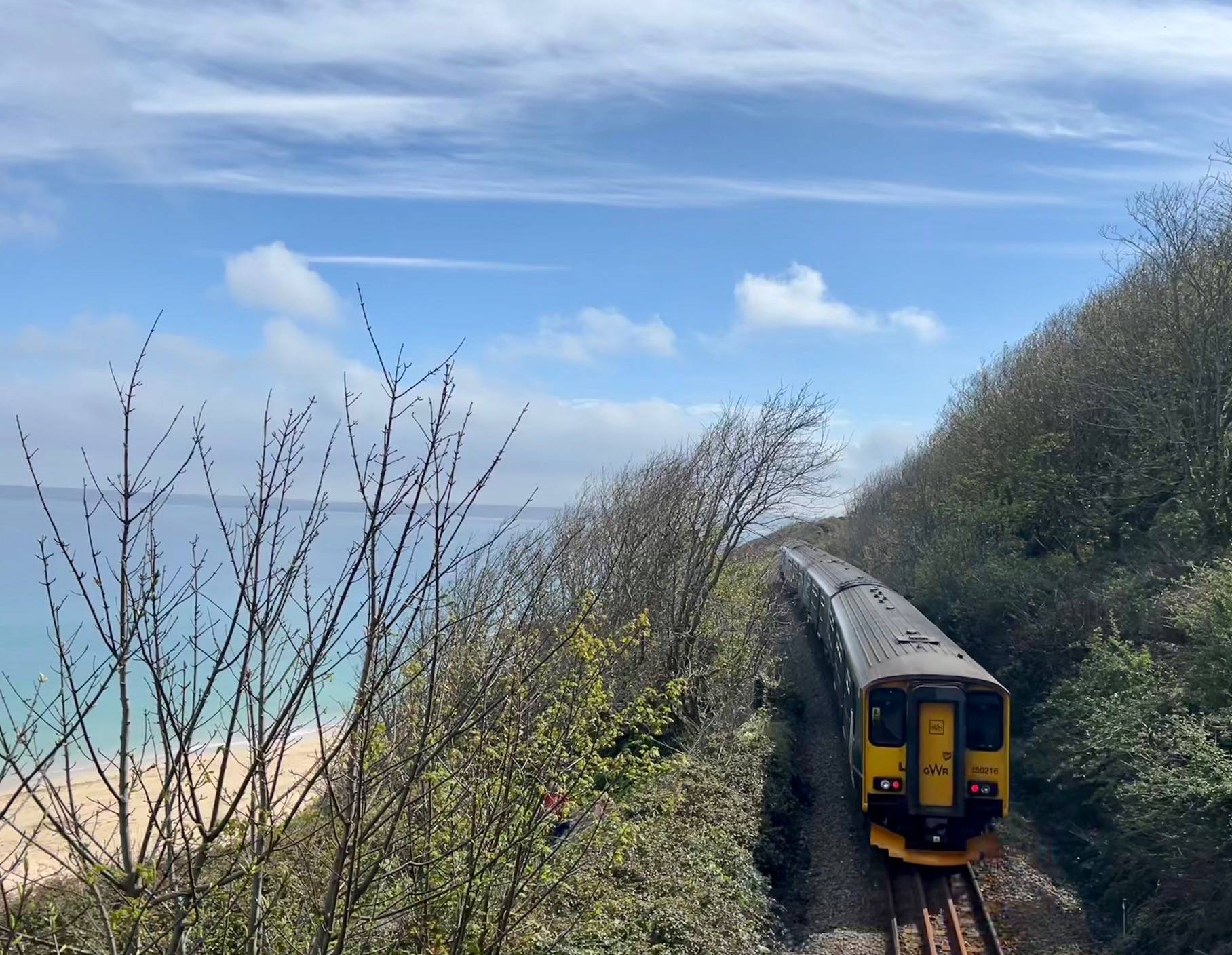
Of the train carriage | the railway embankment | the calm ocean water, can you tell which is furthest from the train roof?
the calm ocean water

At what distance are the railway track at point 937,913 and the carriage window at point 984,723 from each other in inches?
61.7

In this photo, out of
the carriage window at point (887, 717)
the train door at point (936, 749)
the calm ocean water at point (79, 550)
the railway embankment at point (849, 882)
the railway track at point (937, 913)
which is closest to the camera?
the calm ocean water at point (79, 550)

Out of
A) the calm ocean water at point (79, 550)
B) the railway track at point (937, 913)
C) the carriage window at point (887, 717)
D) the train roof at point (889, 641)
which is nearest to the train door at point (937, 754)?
the carriage window at point (887, 717)

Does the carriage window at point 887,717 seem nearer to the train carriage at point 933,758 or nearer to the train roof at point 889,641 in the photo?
the train carriage at point 933,758

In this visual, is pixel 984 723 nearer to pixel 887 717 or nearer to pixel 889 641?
pixel 887 717

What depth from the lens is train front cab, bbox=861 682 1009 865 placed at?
11.7m

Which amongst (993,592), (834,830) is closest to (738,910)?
(834,830)

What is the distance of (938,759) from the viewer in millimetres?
11758

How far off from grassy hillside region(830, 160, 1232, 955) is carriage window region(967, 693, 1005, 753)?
62.1 inches

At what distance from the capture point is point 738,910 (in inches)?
408

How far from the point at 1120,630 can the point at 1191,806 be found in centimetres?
737

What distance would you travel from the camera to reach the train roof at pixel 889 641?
466 inches

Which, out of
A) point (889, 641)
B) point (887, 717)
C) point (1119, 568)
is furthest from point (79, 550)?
point (1119, 568)

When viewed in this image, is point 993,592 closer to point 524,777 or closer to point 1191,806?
point 1191,806
